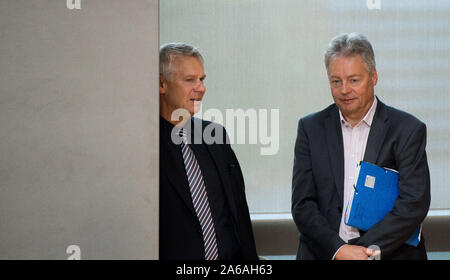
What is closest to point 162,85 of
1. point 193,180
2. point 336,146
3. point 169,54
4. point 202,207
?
point 169,54

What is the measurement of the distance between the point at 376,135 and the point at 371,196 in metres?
0.26

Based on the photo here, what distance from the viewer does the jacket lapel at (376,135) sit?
234cm

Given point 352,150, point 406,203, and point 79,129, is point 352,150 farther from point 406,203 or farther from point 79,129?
point 79,129

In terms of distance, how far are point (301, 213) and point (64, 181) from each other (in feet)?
3.30

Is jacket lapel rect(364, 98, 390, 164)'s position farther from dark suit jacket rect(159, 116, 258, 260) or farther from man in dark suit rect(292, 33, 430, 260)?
dark suit jacket rect(159, 116, 258, 260)

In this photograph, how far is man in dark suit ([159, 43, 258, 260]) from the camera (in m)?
2.17

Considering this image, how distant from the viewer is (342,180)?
2.38 m

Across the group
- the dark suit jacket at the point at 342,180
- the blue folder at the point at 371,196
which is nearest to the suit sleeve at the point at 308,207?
the dark suit jacket at the point at 342,180

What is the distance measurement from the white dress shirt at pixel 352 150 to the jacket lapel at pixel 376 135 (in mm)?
38

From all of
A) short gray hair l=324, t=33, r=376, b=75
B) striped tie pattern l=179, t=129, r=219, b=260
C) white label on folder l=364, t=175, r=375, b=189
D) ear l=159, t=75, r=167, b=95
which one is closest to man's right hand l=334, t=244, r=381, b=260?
white label on folder l=364, t=175, r=375, b=189

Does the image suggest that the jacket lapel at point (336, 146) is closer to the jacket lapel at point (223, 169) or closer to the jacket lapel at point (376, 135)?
the jacket lapel at point (376, 135)

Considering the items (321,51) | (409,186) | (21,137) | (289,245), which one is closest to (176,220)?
(21,137)

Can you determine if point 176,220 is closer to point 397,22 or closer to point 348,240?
point 348,240

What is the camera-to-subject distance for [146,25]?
6.45 ft
